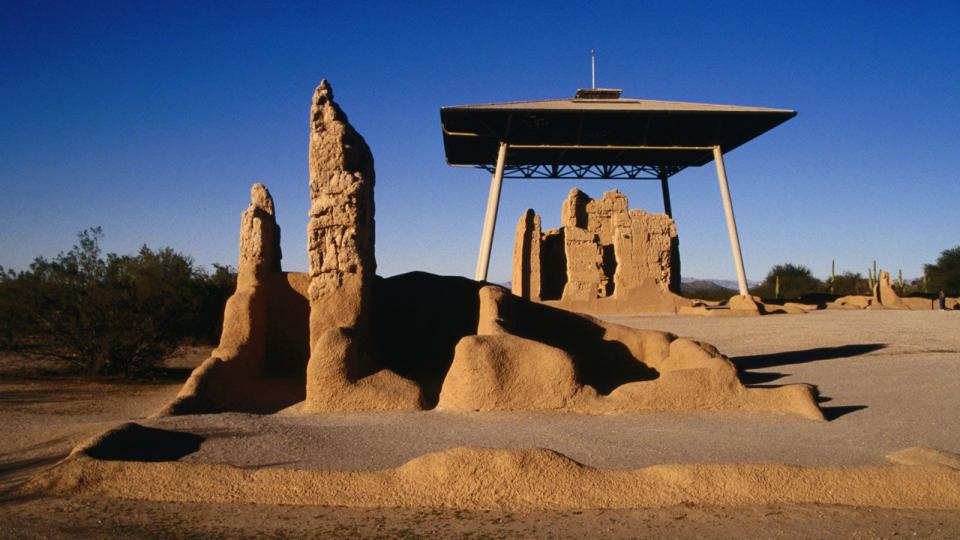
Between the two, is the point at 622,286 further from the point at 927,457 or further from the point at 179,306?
the point at 927,457

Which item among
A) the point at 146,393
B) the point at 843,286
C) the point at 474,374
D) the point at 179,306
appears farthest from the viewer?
the point at 843,286

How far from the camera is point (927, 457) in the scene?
18.2ft

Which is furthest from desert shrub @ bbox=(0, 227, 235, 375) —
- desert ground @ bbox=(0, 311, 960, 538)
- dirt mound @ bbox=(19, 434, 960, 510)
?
dirt mound @ bbox=(19, 434, 960, 510)

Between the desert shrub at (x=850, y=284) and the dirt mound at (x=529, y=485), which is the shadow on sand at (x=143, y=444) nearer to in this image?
the dirt mound at (x=529, y=485)

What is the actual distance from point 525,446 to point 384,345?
4.82 m

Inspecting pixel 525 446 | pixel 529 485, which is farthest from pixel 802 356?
pixel 529 485

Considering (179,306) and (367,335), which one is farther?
(179,306)

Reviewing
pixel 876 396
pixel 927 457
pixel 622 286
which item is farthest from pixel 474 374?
pixel 622 286

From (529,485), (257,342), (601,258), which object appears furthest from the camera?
(601,258)

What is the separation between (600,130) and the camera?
26359 mm

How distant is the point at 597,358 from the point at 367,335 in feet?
12.1

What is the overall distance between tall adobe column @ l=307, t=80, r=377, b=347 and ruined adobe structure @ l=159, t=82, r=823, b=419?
14 mm

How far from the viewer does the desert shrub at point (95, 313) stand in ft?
47.1

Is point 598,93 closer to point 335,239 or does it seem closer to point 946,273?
point 335,239
